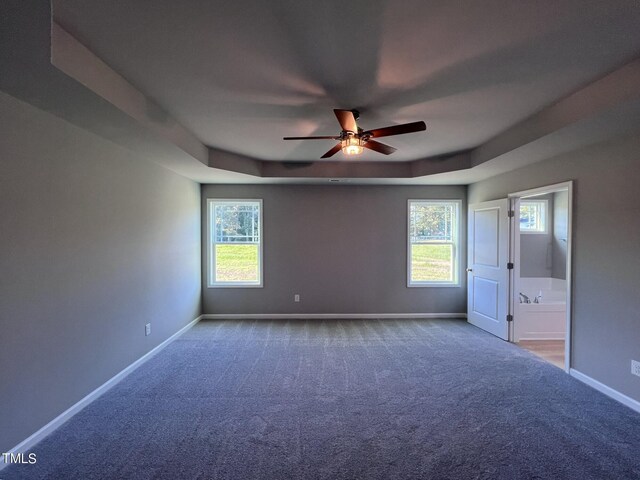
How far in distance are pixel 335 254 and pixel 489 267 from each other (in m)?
2.42

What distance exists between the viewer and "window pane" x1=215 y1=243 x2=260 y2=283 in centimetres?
539

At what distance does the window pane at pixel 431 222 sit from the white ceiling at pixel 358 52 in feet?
8.72

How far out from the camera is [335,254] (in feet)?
17.6

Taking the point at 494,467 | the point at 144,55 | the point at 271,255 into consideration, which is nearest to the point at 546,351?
the point at 494,467

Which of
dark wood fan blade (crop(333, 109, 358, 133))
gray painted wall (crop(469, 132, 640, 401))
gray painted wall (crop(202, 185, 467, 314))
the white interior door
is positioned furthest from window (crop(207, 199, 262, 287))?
gray painted wall (crop(469, 132, 640, 401))

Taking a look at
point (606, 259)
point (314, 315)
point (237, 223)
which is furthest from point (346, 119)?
point (314, 315)

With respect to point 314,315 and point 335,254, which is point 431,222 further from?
point 314,315

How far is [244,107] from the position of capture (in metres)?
2.66

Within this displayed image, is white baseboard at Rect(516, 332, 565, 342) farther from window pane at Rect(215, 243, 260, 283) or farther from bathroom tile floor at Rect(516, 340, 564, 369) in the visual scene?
window pane at Rect(215, 243, 260, 283)

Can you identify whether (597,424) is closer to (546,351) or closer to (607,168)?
(546,351)

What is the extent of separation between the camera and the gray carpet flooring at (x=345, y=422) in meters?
1.92

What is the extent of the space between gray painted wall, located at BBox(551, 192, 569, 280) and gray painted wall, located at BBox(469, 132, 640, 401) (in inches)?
115

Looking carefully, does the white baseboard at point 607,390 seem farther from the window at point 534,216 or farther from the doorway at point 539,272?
the window at point 534,216

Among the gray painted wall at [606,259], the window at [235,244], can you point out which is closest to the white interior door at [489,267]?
the gray painted wall at [606,259]
